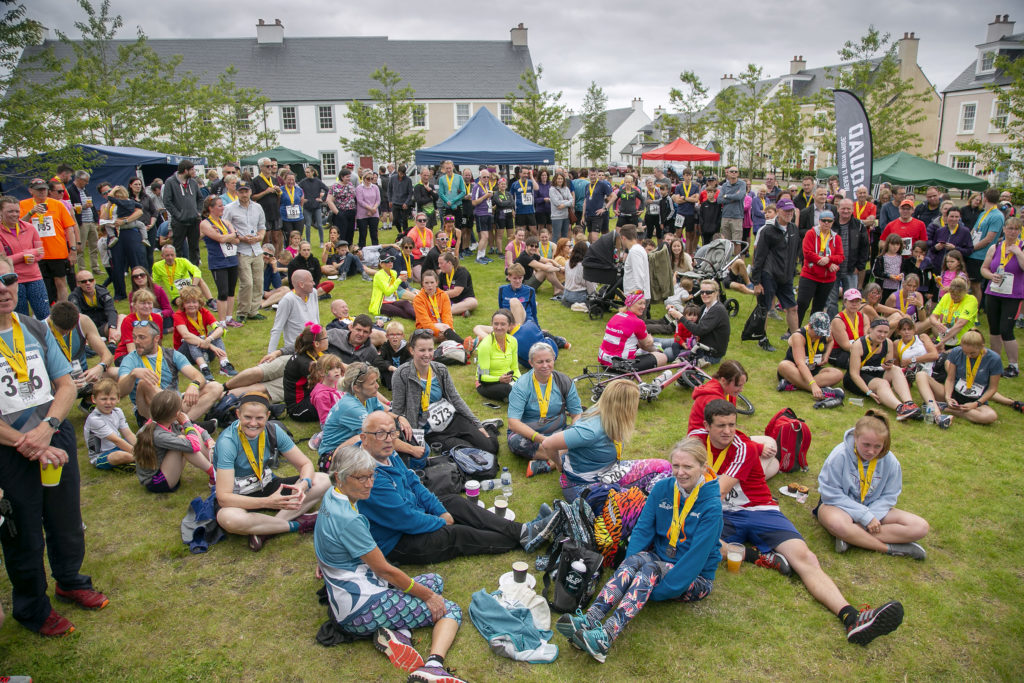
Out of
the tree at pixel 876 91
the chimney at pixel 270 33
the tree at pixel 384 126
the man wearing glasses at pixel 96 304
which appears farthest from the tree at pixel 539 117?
the man wearing glasses at pixel 96 304

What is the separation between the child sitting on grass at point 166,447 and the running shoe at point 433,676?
2.83 meters

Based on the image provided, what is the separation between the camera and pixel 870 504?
4719 millimetres

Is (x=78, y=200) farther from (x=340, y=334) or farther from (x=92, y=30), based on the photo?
(x=92, y=30)

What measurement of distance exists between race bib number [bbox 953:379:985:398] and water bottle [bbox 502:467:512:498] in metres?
5.52

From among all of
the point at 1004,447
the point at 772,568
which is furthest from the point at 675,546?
the point at 1004,447

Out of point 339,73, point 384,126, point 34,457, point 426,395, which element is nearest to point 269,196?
point 426,395

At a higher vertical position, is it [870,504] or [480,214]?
[480,214]

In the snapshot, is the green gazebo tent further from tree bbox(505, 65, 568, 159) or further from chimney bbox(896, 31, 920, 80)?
chimney bbox(896, 31, 920, 80)

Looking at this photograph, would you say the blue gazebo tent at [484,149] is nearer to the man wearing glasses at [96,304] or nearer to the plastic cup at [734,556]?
the man wearing glasses at [96,304]

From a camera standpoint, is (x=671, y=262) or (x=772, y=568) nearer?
(x=772, y=568)

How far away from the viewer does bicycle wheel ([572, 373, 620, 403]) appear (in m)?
7.41


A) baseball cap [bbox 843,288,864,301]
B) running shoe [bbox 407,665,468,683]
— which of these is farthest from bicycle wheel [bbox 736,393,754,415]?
running shoe [bbox 407,665,468,683]

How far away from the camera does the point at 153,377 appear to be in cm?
625

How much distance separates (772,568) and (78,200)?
13.4 m
